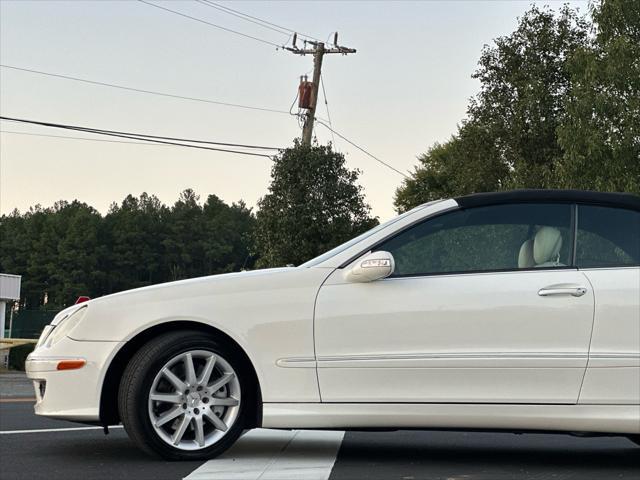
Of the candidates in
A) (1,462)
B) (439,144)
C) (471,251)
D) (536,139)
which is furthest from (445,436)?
(439,144)

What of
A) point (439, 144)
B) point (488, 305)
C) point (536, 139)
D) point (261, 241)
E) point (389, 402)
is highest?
point (439, 144)

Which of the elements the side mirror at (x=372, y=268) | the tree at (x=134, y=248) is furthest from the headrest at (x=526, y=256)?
the tree at (x=134, y=248)

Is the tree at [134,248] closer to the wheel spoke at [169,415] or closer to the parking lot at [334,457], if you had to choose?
the parking lot at [334,457]

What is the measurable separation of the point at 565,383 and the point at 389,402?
37.1 inches

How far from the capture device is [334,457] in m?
6.49

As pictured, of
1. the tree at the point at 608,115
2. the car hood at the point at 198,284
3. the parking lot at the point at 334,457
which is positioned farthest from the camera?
the tree at the point at 608,115

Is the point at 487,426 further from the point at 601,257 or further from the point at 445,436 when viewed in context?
the point at 445,436

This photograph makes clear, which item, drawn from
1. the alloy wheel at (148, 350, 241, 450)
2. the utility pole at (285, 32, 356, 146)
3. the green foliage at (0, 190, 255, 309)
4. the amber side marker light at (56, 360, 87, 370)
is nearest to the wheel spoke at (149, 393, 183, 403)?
the alloy wheel at (148, 350, 241, 450)

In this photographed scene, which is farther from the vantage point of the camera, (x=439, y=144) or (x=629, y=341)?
(x=439, y=144)

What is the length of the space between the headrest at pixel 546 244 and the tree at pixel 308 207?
29.9 m

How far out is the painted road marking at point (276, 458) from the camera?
18.6 feet

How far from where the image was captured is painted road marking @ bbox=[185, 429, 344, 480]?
5.66m

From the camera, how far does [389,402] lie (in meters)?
6.16

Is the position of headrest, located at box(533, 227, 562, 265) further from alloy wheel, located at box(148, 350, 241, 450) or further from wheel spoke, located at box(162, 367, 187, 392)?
wheel spoke, located at box(162, 367, 187, 392)
